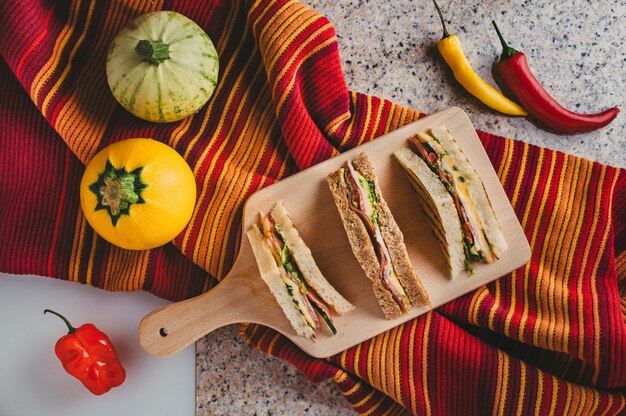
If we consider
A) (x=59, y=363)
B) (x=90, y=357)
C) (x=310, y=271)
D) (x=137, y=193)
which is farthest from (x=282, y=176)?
(x=59, y=363)

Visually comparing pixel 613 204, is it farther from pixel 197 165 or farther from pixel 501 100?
pixel 197 165

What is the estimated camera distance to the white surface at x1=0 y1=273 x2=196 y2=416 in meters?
1.65

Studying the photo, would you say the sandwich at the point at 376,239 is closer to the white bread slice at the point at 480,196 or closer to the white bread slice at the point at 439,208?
the white bread slice at the point at 439,208

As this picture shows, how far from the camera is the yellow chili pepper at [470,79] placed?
5.23 ft

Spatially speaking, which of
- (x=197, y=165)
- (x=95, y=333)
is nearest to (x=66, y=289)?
(x=95, y=333)

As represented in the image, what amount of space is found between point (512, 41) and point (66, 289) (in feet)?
4.58

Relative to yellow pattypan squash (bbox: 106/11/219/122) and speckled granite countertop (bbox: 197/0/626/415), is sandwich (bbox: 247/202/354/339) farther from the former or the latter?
yellow pattypan squash (bbox: 106/11/219/122)

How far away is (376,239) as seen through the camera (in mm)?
1487

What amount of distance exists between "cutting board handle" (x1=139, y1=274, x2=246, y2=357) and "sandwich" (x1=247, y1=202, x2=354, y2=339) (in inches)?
4.3

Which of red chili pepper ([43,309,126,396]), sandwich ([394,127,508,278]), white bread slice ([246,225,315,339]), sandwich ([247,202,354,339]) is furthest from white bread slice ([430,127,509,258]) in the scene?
red chili pepper ([43,309,126,396])

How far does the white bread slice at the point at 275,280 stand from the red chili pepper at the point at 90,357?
471 mm

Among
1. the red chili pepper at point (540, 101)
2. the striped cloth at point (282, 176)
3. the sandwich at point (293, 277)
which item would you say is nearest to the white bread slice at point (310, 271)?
the sandwich at point (293, 277)

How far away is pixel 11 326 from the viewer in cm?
168

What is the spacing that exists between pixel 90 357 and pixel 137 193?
0.51 metres
